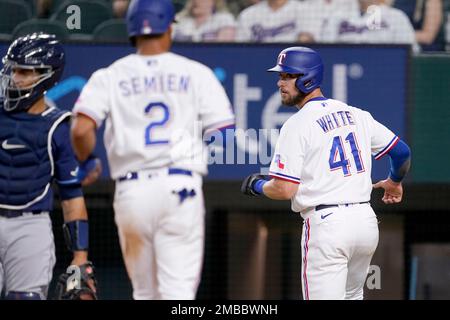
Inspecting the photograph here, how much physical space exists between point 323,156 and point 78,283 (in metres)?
1.37

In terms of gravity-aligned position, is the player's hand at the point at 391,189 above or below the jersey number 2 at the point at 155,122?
below

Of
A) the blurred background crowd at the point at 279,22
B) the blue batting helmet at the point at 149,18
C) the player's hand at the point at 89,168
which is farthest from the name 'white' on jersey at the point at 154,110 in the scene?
the blurred background crowd at the point at 279,22

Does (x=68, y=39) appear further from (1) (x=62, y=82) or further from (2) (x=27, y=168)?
(2) (x=27, y=168)

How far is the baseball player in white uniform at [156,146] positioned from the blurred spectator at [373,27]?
14.0ft

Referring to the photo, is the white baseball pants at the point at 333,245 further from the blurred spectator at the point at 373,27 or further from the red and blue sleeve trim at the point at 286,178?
the blurred spectator at the point at 373,27

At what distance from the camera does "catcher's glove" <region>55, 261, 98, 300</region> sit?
6.06m

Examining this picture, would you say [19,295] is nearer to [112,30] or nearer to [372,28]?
[112,30]

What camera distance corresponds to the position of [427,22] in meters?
10.1

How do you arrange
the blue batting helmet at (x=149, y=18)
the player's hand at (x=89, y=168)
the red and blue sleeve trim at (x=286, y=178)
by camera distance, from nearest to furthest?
the blue batting helmet at (x=149, y=18), the player's hand at (x=89, y=168), the red and blue sleeve trim at (x=286, y=178)

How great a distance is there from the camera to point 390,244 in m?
10.4

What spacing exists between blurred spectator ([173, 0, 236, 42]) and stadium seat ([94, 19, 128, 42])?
42 centimetres

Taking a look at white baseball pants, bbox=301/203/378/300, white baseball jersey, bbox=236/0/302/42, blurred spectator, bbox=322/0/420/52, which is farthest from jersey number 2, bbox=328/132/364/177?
white baseball jersey, bbox=236/0/302/42

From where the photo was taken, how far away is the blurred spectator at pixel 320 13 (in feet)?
32.2

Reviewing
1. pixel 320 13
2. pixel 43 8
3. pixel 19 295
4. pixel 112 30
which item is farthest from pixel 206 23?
pixel 19 295
